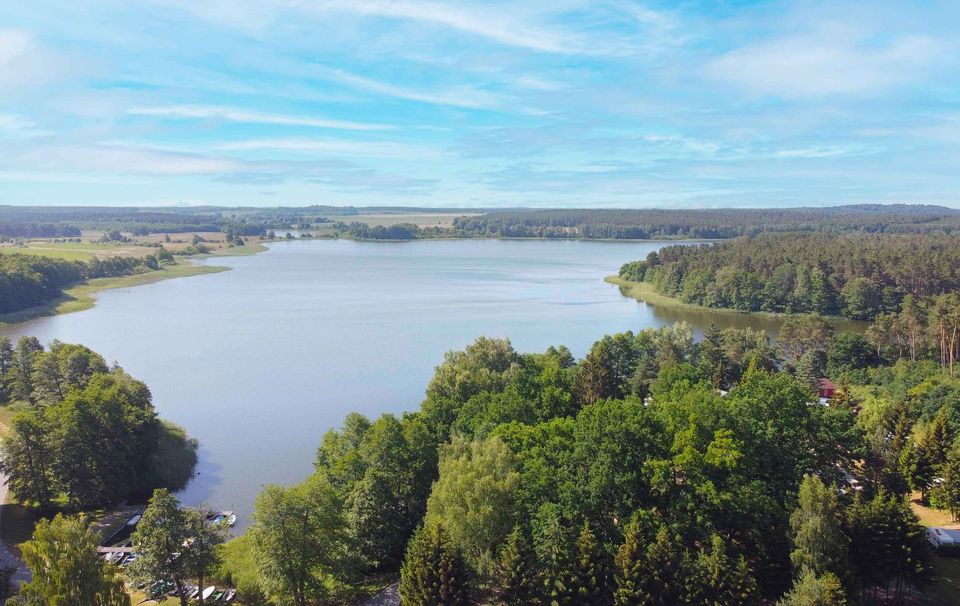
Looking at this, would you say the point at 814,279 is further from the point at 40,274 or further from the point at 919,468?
the point at 40,274

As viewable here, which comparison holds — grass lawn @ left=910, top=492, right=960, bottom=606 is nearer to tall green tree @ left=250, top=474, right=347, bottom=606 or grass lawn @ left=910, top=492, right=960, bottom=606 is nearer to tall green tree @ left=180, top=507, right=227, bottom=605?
tall green tree @ left=250, top=474, right=347, bottom=606

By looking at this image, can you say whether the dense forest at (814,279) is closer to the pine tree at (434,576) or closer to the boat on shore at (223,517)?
the pine tree at (434,576)

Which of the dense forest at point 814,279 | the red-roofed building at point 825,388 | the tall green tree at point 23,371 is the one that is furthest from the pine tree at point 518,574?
the dense forest at point 814,279

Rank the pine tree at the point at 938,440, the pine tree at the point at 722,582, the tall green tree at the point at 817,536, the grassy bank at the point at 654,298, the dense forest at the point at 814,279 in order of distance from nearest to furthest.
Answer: the pine tree at the point at 722,582
the tall green tree at the point at 817,536
the pine tree at the point at 938,440
the dense forest at the point at 814,279
the grassy bank at the point at 654,298

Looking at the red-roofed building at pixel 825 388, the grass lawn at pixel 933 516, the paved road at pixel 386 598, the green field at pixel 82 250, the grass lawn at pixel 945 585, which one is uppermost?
the green field at pixel 82 250

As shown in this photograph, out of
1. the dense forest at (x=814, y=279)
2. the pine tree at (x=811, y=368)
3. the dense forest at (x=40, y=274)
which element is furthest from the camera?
the dense forest at (x=40, y=274)

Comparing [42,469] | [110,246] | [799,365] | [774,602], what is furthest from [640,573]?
[110,246]
